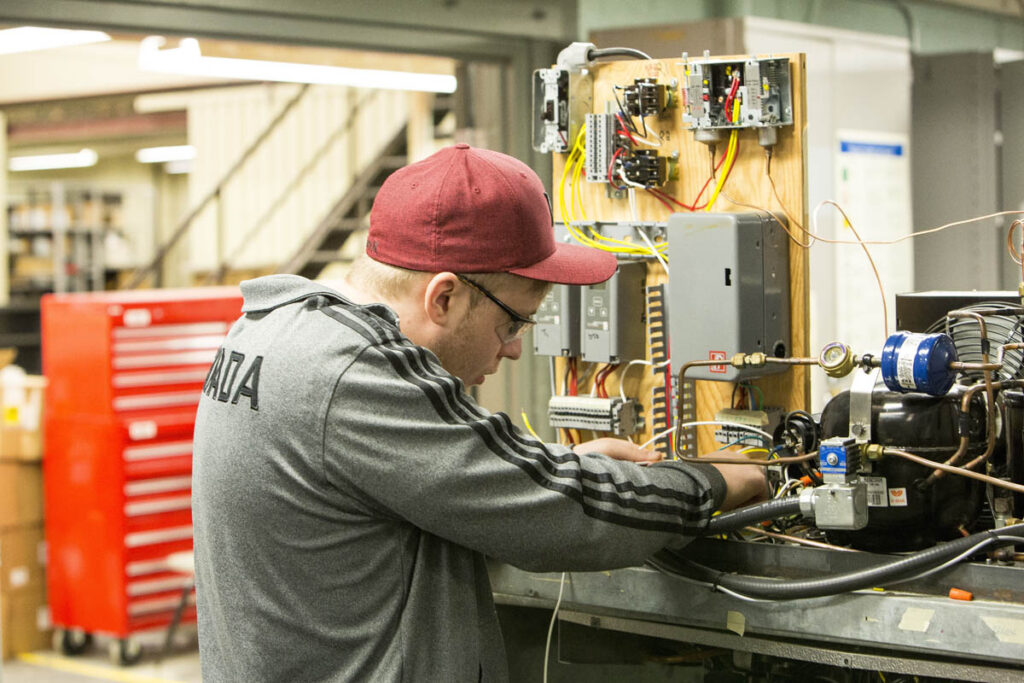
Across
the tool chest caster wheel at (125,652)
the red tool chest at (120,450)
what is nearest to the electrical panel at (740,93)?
the red tool chest at (120,450)

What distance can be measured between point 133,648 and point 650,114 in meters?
4.21

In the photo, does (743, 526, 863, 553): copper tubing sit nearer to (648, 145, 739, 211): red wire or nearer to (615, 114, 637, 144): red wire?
(648, 145, 739, 211): red wire

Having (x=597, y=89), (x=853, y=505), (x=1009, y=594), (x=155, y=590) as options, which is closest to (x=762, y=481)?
(x=853, y=505)

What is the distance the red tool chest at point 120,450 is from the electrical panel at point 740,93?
374cm

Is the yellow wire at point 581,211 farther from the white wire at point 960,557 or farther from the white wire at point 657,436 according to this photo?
the white wire at point 960,557

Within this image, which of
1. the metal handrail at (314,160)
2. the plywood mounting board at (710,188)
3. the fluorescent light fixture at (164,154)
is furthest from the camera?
the fluorescent light fixture at (164,154)

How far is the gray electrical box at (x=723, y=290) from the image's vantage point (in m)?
1.87

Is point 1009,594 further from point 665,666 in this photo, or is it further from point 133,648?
point 133,648

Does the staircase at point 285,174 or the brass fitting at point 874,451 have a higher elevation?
the staircase at point 285,174

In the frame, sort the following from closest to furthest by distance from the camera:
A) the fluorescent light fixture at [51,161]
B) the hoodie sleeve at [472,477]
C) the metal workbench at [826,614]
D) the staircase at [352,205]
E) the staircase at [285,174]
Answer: the hoodie sleeve at [472,477] → the metal workbench at [826,614] → the staircase at [352,205] → the staircase at [285,174] → the fluorescent light fixture at [51,161]

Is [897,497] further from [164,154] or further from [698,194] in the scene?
[164,154]

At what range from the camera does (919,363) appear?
1.50 m

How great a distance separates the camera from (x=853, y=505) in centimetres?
153

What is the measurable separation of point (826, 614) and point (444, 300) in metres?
0.67
